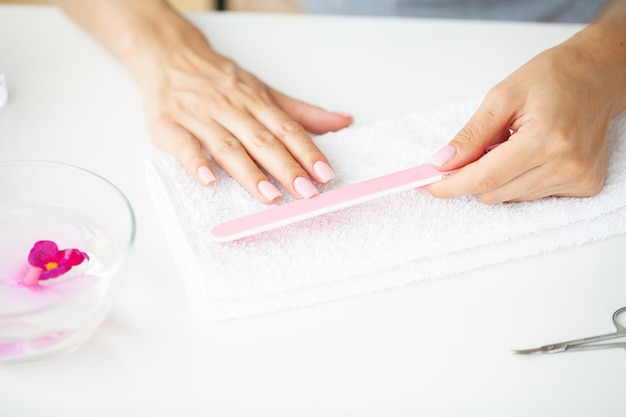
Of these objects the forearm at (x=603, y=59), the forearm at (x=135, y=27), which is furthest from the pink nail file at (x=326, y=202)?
the forearm at (x=135, y=27)

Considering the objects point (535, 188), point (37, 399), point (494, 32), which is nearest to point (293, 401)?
point (37, 399)

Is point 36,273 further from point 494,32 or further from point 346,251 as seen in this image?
point 494,32

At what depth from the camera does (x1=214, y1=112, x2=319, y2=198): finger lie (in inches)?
25.5

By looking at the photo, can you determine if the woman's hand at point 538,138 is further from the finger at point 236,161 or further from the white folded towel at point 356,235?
the finger at point 236,161

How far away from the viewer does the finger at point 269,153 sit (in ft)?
2.13

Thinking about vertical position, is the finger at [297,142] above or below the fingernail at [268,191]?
above

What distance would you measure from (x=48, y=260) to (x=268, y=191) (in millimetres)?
205

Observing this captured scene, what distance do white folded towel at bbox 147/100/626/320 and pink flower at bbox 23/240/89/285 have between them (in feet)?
0.31

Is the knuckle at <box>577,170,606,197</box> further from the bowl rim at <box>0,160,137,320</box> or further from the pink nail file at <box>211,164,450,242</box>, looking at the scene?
the bowl rim at <box>0,160,137,320</box>

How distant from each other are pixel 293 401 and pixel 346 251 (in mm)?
142

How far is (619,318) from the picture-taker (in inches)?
23.7

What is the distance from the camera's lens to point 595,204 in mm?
673

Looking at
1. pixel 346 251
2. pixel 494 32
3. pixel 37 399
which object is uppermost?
pixel 494 32

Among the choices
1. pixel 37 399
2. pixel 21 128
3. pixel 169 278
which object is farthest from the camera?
pixel 21 128
